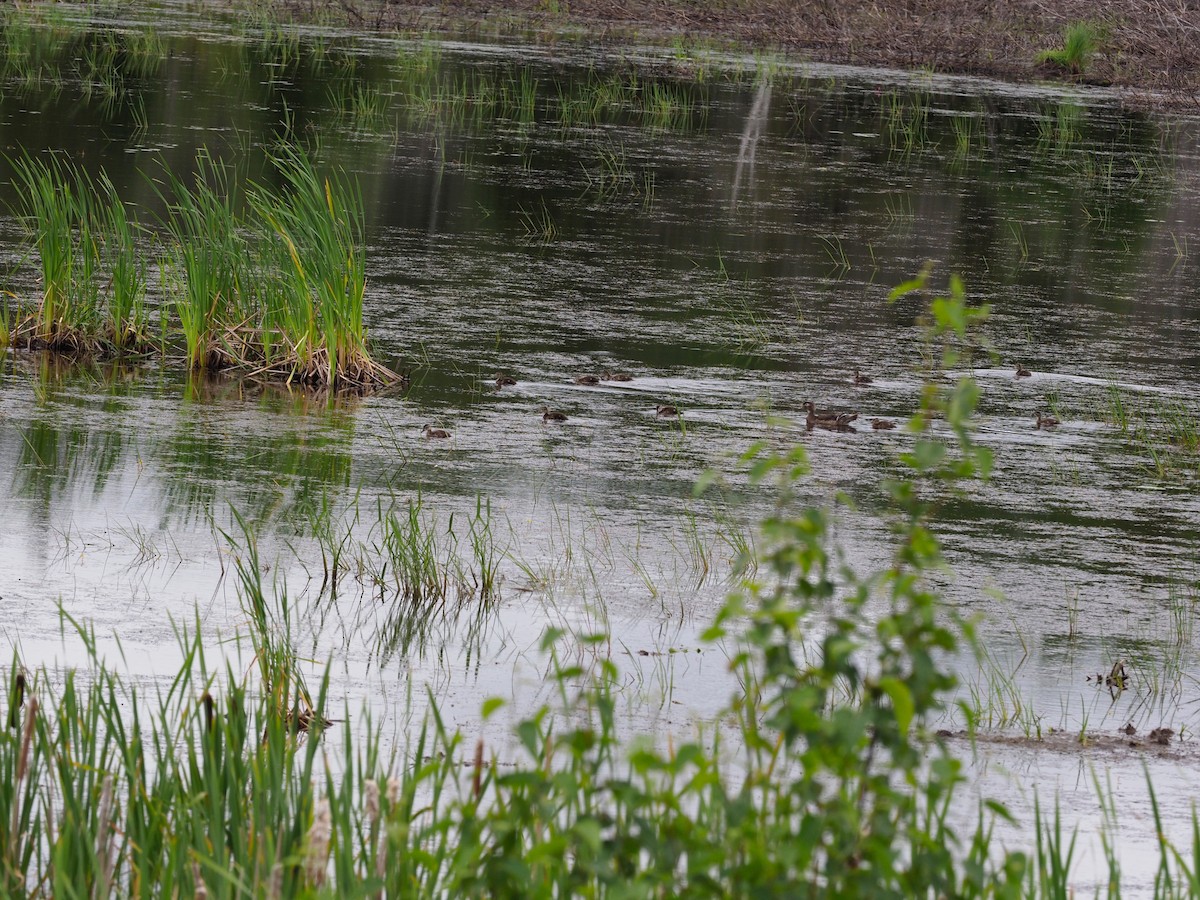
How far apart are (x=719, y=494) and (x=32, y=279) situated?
385cm

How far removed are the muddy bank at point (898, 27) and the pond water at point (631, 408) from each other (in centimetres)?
672

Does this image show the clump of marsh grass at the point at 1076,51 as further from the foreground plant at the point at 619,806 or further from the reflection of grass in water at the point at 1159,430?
the foreground plant at the point at 619,806

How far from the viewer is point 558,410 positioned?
22.3 ft

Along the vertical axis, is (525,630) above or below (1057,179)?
below

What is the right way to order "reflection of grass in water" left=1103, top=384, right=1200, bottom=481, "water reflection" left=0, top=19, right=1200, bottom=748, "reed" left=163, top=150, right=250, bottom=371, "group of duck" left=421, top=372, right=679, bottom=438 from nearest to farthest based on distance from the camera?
"water reflection" left=0, top=19, right=1200, bottom=748
"group of duck" left=421, top=372, right=679, bottom=438
"reflection of grass in water" left=1103, top=384, right=1200, bottom=481
"reed" left=163, top=150, right=250, bottom=371

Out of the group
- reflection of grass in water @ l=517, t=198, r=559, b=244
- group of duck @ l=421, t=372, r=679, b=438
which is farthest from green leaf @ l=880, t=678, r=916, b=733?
reflection of grass in water @ l=517, t=198, r=559, b=244

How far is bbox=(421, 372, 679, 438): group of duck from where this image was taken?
20.9 ft

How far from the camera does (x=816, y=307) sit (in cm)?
926

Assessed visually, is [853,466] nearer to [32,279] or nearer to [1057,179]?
[32,279]

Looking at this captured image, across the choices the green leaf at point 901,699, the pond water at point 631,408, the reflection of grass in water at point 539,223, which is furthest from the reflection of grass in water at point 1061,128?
the green leaf at point 901,699

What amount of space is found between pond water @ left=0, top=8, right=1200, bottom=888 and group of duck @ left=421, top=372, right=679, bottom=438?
2.0 inches

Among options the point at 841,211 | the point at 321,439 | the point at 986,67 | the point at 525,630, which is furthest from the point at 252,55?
the point at 525,630

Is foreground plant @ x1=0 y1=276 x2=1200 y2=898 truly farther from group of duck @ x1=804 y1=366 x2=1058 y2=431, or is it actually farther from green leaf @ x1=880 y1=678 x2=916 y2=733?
group of duck @ x1=804 y1=366 x2=1058 y2=431

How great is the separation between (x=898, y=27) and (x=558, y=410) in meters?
18.0
